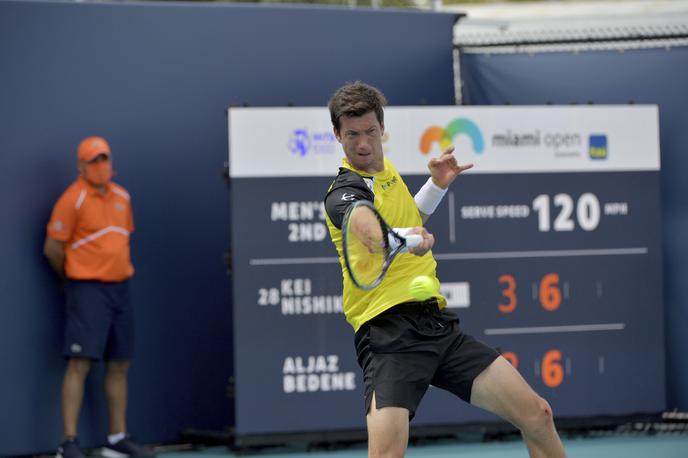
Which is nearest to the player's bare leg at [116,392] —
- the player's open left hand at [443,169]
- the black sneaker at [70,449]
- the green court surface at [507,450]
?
the black sneaker at [70,449]

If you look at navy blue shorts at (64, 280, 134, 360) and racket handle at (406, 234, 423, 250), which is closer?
racket handle at (406, 234, 423, 250)

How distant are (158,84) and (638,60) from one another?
3378 millimetres

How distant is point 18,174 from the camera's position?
760 cm

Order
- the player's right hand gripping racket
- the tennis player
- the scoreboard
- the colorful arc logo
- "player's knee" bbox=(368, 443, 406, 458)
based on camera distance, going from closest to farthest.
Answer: the player's right hand gripping racket → "player's knee" bbox=(368, 443, 406, 458) → the tennis player → the scoreboard → the colorful arc logo

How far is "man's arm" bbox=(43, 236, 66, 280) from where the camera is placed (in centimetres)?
742

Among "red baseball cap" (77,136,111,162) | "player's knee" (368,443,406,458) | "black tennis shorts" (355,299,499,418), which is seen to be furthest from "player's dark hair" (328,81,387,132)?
"red baseball cap" (77,136,111,162)

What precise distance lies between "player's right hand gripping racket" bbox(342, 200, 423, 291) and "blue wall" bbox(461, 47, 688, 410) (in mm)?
4363

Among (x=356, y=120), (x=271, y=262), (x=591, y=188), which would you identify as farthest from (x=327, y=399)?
(x=356, y=120)

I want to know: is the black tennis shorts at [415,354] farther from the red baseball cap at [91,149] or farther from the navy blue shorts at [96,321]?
the red baseball cap at [91,149]

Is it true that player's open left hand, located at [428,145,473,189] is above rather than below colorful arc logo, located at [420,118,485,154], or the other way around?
below

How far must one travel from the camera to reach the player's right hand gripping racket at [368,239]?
165 inches

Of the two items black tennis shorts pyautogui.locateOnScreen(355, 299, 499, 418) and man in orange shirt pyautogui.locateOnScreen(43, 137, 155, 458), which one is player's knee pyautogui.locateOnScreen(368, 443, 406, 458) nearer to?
black tennis shorts pyautogui.locateOnScreen(355, 299, 499, 418)

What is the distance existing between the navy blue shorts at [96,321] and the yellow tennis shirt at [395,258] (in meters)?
3.07

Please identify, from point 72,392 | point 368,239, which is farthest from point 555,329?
point 368,239
